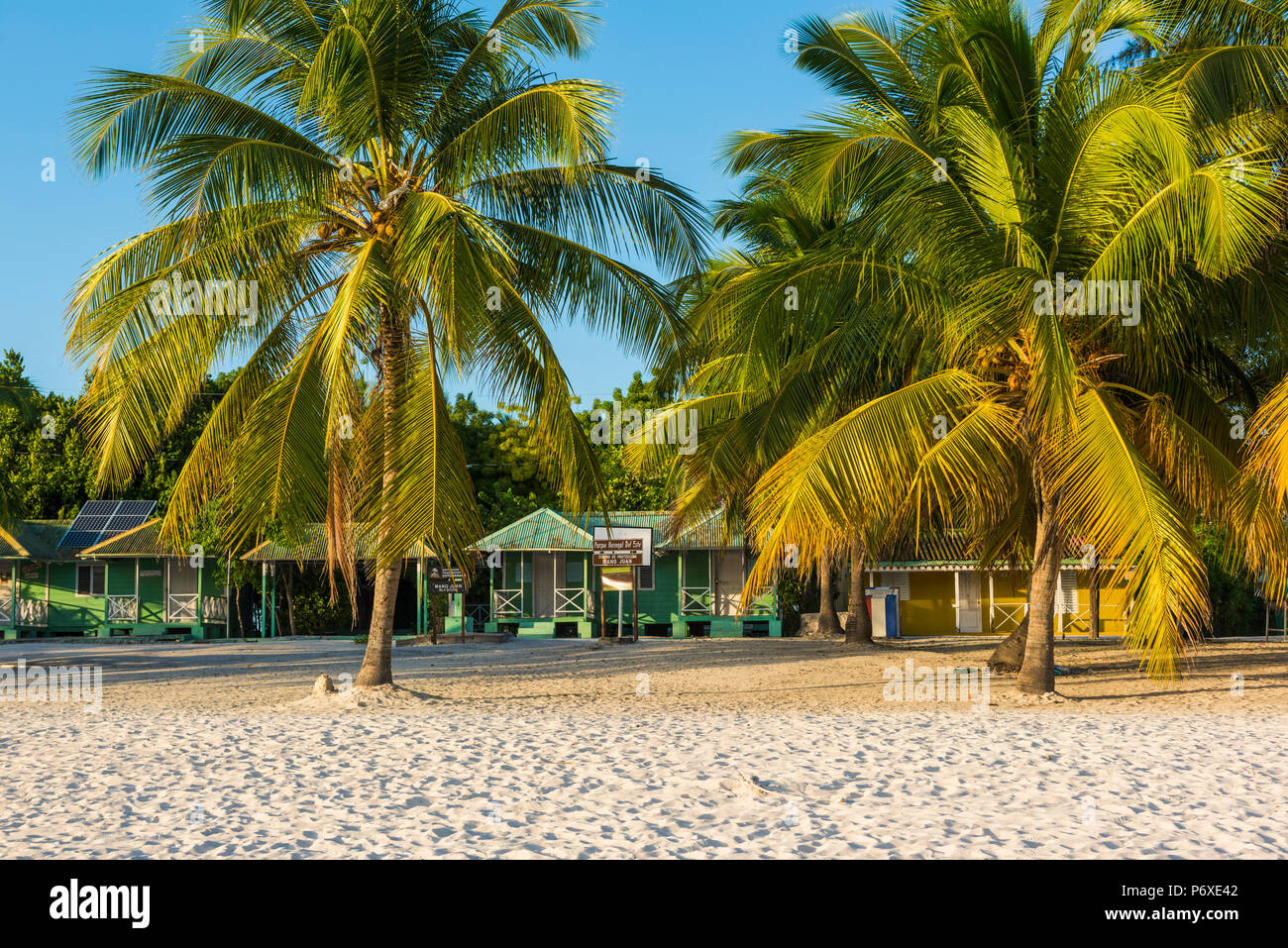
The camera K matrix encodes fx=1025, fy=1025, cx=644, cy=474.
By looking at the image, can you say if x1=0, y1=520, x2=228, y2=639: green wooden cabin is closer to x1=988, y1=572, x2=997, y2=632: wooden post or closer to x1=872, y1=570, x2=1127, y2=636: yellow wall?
x1=872, y1=570, x2=1127, y2=636: yellow wall

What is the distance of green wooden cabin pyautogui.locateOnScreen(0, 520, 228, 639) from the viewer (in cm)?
2708

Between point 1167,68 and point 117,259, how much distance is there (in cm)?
1152

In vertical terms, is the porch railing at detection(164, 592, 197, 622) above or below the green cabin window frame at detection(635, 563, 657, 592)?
below

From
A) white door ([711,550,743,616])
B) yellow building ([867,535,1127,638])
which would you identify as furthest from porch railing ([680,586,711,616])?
yellow building ([867,535,1127,638])

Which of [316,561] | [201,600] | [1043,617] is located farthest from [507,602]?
[1043,617]

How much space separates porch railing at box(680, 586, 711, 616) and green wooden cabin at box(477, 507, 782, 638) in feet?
0.08

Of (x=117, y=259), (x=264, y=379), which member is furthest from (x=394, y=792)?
(x=117, y=259)

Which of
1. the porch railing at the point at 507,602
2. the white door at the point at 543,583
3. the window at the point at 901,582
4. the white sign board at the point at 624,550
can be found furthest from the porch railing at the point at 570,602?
the window at the point at 901,582

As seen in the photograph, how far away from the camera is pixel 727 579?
2727 cm

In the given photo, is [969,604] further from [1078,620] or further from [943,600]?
[1078,620]

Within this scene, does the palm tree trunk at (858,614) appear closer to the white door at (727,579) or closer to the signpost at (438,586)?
the white door at (727,579)

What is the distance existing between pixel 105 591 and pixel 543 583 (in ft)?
40.2

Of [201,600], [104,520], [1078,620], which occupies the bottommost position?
[1078,620]
